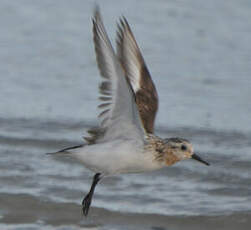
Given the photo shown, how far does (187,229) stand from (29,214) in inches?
54.6

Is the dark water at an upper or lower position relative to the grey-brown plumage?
lower

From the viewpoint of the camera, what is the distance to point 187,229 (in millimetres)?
6906

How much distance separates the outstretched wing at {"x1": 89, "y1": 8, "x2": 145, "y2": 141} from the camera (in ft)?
19.3

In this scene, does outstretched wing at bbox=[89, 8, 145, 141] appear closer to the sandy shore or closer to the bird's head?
the bird's head

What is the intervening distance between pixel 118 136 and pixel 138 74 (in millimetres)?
1285

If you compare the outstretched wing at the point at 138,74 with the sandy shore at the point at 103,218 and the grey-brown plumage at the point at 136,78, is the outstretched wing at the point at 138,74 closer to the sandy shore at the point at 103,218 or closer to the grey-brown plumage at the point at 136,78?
the grey-brown plumage at the point at 136,78

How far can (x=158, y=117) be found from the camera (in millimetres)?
9578

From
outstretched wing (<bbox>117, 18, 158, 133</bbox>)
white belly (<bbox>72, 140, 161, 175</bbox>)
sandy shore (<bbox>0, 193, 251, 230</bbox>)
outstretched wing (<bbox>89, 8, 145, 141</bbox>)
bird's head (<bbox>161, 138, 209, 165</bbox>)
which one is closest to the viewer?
outstretched wing (<bbox>89, 8, 145, 141</bbox>)

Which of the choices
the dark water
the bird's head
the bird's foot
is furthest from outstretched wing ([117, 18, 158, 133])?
the dark water

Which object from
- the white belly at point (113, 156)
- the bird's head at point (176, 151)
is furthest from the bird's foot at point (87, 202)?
the bird's head at point (176, 151)

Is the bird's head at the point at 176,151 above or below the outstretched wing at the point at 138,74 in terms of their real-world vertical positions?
below

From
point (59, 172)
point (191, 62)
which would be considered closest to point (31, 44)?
point (191, 62)

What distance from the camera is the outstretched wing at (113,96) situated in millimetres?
5871

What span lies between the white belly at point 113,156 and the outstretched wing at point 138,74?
46 centimetres
